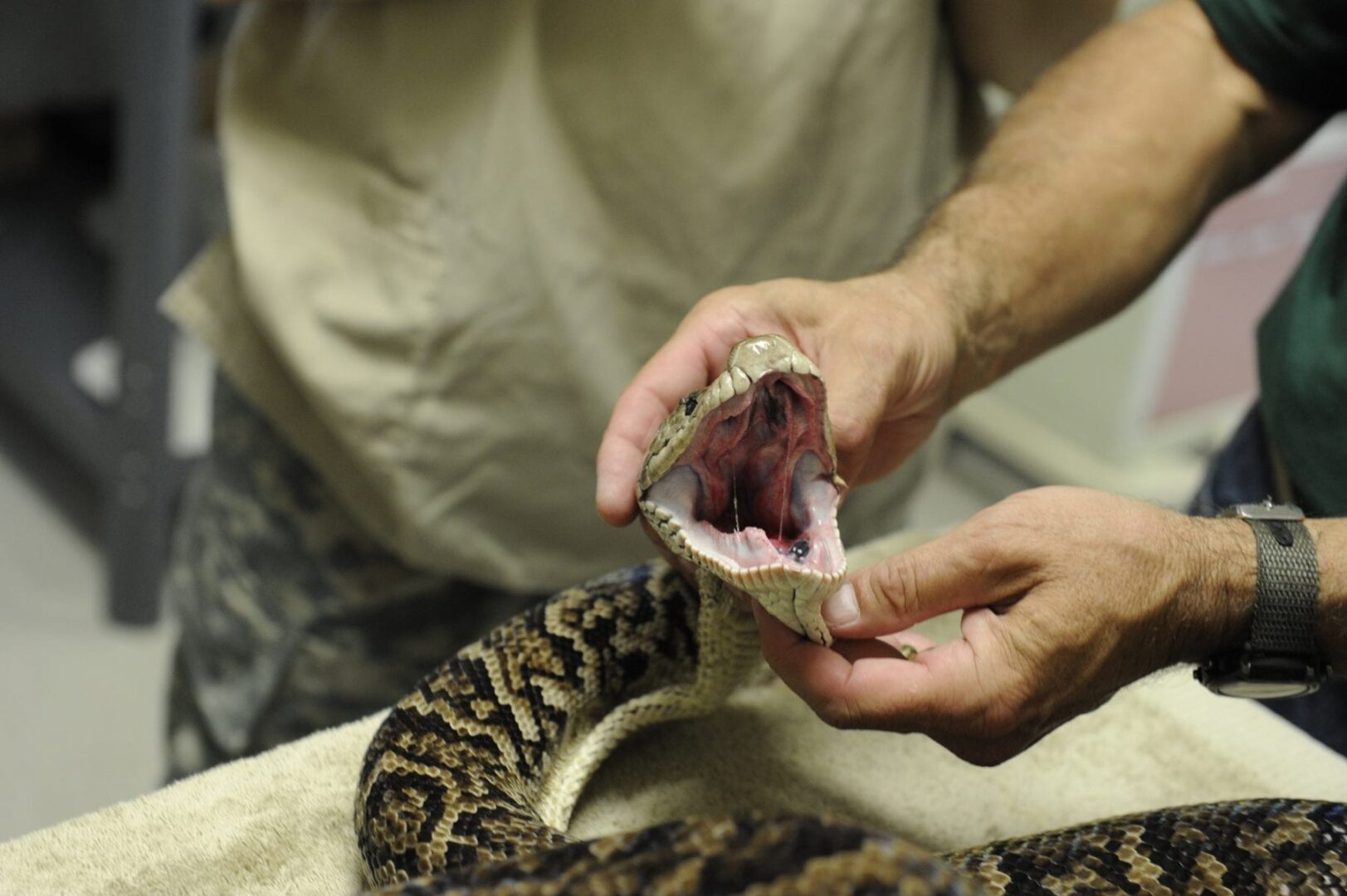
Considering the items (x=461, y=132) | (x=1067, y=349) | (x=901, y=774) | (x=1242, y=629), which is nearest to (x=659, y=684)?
(x=901, y=774)

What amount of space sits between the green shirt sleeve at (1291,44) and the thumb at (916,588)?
2.71 ft

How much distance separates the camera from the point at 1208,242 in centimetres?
324

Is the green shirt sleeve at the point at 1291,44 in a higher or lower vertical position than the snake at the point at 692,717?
higher

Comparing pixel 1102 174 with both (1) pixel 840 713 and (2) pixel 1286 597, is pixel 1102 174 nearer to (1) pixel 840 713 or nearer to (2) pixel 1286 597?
(2) pixel 1286 597

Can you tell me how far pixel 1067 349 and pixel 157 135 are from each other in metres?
2.28

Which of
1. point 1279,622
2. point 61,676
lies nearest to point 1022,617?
point 1279,622

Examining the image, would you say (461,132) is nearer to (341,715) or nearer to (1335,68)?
(341,715)

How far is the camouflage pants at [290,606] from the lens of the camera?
1.71 meters

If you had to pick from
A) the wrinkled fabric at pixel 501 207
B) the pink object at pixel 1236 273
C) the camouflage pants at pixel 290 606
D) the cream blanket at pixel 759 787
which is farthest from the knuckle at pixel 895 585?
the pink object at pixel 1236 273

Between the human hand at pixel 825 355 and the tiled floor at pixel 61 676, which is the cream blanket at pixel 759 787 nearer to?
the human hand at pixel 825 355

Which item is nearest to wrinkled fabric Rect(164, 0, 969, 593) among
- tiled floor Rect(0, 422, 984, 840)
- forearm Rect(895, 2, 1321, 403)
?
forearm Rect(895, 2, 1321, 403)

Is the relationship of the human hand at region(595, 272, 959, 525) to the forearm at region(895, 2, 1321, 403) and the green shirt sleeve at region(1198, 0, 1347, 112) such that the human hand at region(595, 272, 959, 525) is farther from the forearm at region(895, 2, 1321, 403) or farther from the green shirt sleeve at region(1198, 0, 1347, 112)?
the green shirt sleeve at region(1198, 0, 1347, 112)

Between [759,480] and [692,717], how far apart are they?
1.10ft

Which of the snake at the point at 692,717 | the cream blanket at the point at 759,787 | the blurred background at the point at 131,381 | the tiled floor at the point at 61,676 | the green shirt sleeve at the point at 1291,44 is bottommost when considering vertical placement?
the tiled floor at the point at 61,676
